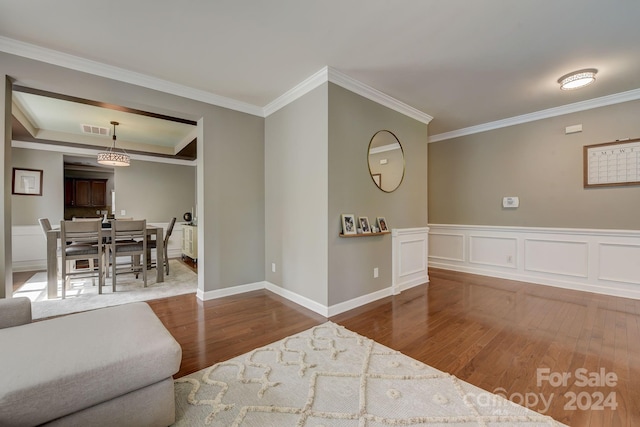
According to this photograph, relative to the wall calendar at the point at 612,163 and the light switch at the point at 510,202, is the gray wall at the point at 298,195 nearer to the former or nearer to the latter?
the light switch at the point at 510,202

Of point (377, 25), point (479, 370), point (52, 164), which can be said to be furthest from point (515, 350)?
point (52, 164)

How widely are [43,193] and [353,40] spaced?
653cm

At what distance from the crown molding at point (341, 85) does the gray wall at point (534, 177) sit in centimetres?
150

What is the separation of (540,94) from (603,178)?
147 cm

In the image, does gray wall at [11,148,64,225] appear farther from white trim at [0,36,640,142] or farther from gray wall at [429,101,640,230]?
gray wall at [429,101,640,230]

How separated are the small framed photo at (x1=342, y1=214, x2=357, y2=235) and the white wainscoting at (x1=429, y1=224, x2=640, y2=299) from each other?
114 inches

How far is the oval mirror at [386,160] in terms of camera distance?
3441 mm

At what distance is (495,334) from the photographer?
2455mm

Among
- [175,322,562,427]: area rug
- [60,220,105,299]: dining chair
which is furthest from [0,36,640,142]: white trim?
[175,322,562,427]: area rug

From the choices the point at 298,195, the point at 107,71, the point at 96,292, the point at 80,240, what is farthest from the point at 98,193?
the point at 298,195

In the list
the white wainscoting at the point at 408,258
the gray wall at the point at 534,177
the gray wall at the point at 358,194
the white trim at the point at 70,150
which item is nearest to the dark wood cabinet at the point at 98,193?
the white trim at the point at 70,150

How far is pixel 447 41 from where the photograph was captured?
7.82 ft

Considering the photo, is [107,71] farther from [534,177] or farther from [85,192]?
[85,192]

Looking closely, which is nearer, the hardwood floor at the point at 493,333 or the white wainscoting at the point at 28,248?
the hardwood floor at the point at 493,333
